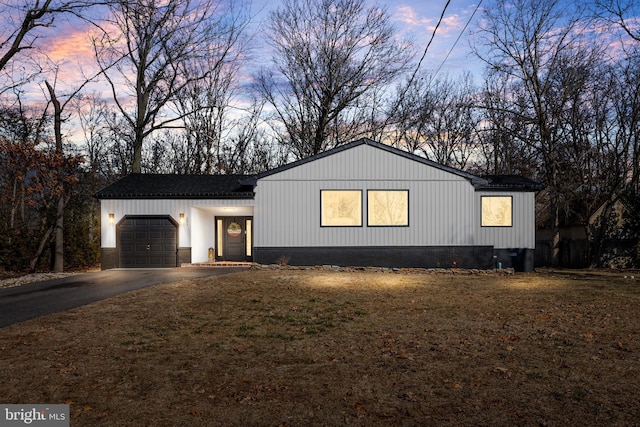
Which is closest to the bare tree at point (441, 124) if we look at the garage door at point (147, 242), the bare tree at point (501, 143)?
the bare tree at point (501, 143)

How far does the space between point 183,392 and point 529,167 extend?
2896 centimetres

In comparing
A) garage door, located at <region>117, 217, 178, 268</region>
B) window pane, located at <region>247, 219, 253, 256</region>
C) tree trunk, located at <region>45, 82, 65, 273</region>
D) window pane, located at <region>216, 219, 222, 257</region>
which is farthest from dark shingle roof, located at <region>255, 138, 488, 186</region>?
tree trunk, located at <region>45, 82, 65, 273</region>

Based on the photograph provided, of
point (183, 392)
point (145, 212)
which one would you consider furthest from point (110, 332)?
point (145, 212)

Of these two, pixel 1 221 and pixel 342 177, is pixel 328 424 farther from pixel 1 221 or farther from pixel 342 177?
pixel 1 221

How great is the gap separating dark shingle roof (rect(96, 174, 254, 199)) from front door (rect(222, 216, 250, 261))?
1.95 metres

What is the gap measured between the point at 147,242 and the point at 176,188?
2.47 meters

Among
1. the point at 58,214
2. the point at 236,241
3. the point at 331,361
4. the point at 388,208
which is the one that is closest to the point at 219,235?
the point at 236,241

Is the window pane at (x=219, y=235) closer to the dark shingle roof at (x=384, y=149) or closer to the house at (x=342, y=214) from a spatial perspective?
the house at (x=342, y=214)

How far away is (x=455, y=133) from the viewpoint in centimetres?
3394

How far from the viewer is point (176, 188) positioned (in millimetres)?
18906

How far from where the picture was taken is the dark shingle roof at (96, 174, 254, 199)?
1825cm

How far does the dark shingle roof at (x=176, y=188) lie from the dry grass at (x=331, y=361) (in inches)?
327

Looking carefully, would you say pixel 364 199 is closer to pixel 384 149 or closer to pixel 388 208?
pixel 388 208

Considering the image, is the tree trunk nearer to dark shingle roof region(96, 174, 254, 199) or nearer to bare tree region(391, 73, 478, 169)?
dark shingle roof region(96, 174, 254, 199)
